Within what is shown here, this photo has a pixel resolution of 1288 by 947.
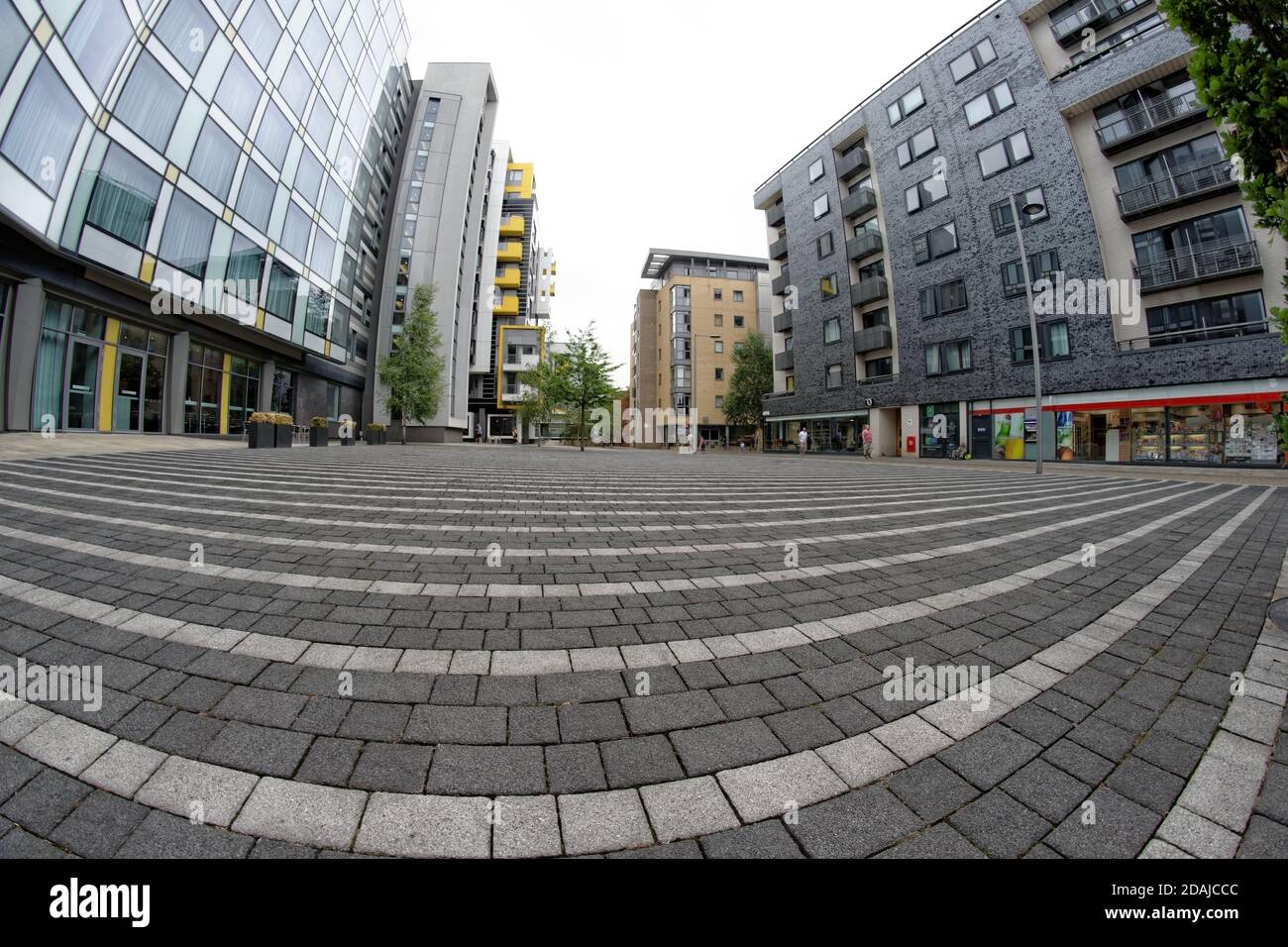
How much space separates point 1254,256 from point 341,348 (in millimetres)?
45380

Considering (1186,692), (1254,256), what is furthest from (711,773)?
(1254,256)

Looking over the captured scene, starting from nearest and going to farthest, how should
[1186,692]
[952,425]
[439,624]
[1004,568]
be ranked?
[1186,692]
[439,624]
[1004,568]
[952,425]

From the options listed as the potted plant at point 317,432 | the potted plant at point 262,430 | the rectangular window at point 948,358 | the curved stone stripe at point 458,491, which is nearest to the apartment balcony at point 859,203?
the rectangular window at point 948,358

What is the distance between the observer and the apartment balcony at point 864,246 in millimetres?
31636

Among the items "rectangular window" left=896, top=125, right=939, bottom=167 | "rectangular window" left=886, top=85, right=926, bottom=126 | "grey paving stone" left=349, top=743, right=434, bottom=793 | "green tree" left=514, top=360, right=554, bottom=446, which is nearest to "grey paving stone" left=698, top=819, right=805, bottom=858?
"grey paving stone" left=349, top=743, right=434, bottom=793

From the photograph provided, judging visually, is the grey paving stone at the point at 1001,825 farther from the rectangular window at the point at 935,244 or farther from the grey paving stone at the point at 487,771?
the rectangular window at the point at 935,244

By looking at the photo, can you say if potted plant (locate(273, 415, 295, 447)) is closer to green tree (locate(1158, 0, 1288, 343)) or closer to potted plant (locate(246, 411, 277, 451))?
potted plant (locate(246, 411, 277, 451))

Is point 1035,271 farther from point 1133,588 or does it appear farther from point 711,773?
point 711,773

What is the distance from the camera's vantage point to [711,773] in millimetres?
1707

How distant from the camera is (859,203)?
3259 cm

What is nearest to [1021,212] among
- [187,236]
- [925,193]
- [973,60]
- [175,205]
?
[925,193]

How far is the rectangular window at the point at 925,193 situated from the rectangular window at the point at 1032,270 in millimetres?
6644

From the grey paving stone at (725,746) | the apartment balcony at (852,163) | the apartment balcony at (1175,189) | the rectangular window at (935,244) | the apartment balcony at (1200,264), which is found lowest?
the grey paving stone at (725,746)
